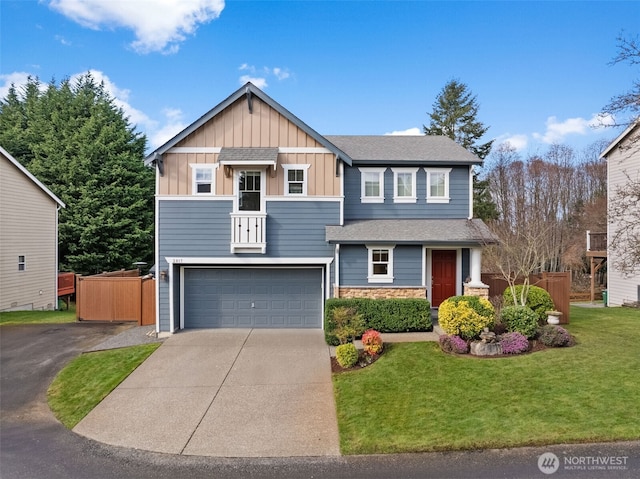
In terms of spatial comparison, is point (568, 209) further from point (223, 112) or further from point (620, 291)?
point (223, 112)

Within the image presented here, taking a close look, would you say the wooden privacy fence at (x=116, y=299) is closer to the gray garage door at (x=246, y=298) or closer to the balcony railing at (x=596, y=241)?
the gray garage door at (x=246, y=298)

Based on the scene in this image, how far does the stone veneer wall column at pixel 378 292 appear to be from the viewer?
12578 mm

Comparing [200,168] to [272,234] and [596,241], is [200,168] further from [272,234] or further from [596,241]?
[596,241]

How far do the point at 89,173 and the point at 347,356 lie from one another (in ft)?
81.3

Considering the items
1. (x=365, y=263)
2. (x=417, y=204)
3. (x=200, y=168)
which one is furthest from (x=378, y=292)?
(x=200, y=168)

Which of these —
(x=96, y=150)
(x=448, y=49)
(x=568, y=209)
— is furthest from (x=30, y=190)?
(x=568, y=209)

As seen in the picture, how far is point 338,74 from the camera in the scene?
1819 cm

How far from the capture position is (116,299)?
14.7 meters

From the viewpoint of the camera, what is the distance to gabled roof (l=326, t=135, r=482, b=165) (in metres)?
13.9

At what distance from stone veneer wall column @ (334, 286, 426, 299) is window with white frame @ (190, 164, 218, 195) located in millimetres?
5741

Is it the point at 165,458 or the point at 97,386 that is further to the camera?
the point at 97,386

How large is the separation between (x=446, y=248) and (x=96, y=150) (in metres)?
25.1

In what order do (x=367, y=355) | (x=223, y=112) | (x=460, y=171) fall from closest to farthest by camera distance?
(x=367, y=355) → (x=223, y=112) → (x=460, y=171)

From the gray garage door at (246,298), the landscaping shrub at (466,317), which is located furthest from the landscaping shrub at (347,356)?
the gray garage door at (246,298)
